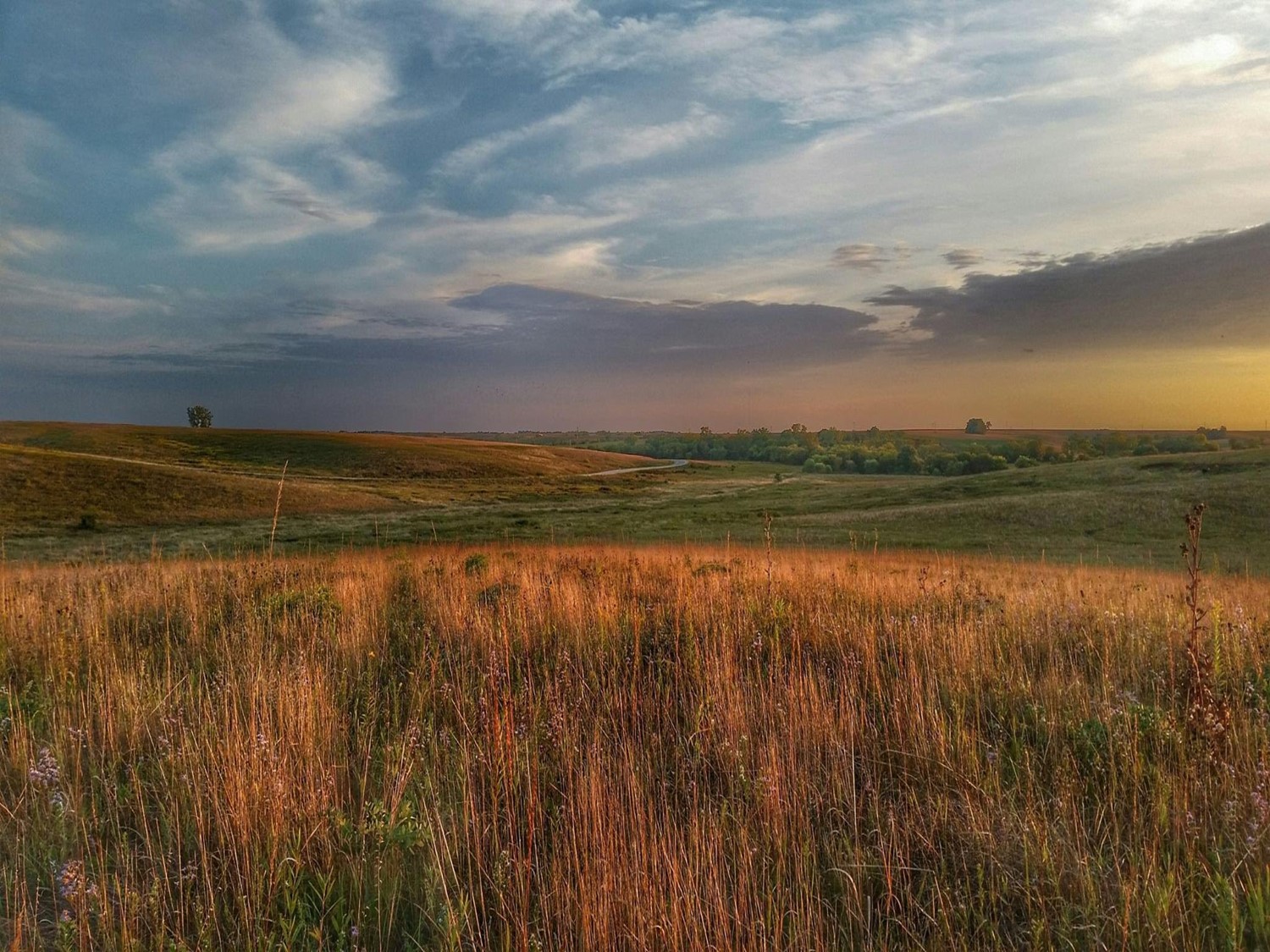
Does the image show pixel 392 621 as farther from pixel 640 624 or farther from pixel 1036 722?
pixel 1036 722

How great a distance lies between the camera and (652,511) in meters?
54.2

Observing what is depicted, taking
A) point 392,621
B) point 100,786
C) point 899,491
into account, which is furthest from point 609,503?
point 100,786

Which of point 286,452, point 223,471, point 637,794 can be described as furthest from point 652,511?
point 286,452

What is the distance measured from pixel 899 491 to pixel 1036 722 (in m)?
56.6

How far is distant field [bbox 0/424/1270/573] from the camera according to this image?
32781mm

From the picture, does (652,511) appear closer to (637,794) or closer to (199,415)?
(637,794)

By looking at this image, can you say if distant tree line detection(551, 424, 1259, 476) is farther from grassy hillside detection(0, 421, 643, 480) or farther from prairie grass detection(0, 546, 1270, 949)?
prairie grass detection(0, 546, 1270, 949)

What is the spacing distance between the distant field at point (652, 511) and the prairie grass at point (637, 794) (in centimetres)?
1089

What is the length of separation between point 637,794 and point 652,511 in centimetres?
5049

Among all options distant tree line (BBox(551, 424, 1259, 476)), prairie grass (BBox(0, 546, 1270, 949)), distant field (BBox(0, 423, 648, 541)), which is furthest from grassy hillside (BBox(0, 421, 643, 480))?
prairie grass (BBox(0, 546, 1270, 949))

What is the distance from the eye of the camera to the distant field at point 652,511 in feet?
108

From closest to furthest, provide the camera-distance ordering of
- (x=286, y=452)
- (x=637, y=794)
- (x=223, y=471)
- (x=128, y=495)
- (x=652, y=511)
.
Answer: (x=637, y=794) < (x=128, y=495) < (x=652, y=511) < (x=223, y=471) < (x=286, y=452)

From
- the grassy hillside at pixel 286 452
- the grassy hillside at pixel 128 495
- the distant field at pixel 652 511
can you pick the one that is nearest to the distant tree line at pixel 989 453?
the distant field at pixel 652 511

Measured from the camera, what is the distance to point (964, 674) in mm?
6023
